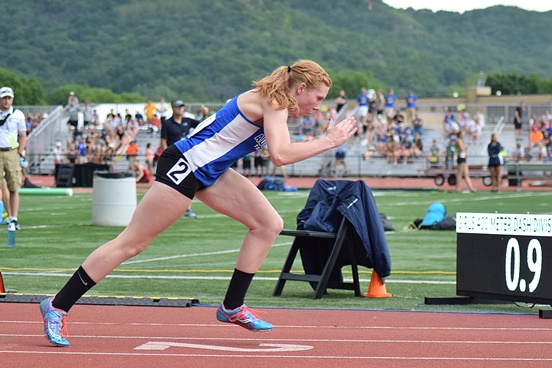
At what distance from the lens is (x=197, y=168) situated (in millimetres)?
7730

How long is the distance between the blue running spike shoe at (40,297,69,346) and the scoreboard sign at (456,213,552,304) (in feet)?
12.4

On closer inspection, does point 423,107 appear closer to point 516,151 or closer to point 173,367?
point 516,151

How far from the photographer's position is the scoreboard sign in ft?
30.5

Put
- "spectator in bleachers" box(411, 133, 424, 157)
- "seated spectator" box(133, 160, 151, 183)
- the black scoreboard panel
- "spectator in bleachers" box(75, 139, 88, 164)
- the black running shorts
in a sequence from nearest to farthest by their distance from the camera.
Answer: the black running shorts, the black scoreboard panel, "seated spectator" box(133, 160, 151, 183), "spectator in bleachers" box(411, 133, 424, 157), "spectator in bleachers" box(75, 139, 88, 164)

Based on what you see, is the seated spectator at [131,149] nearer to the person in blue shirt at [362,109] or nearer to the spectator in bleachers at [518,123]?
the person in blue shirt at [362,109]

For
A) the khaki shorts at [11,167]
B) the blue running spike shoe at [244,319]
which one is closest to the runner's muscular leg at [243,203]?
the blue running spike shoe at [244,319]

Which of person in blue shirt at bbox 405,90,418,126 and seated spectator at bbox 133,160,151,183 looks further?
person in blue shirt at bbox 405,90,418,126

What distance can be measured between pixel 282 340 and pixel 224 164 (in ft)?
4.08

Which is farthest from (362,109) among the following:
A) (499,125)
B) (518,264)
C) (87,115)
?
(518,264)

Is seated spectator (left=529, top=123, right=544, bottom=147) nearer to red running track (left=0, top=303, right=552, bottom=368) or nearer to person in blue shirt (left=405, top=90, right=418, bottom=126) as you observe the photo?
person in blue shirt (left=405, top=90, right=418, bottom=126)

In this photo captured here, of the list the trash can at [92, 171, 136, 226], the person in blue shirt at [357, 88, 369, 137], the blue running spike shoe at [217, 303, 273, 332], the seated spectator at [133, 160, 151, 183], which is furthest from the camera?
the person in blue shirt at [357, 88, 369, 137]

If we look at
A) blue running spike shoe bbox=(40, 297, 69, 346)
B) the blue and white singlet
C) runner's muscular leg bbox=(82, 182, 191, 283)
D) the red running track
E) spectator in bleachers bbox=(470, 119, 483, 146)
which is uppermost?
the blue and white singlet

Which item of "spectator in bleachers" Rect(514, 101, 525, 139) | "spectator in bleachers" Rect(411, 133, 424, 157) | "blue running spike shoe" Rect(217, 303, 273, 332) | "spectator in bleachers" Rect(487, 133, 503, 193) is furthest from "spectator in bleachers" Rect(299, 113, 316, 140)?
"blue running spike shoe" Rect(217, 303, 273, 332)

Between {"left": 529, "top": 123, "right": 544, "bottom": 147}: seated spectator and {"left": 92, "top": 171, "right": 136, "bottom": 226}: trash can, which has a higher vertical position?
{"left": 92, "top": 171, "right": 136, "bottom": 226}: trash can
